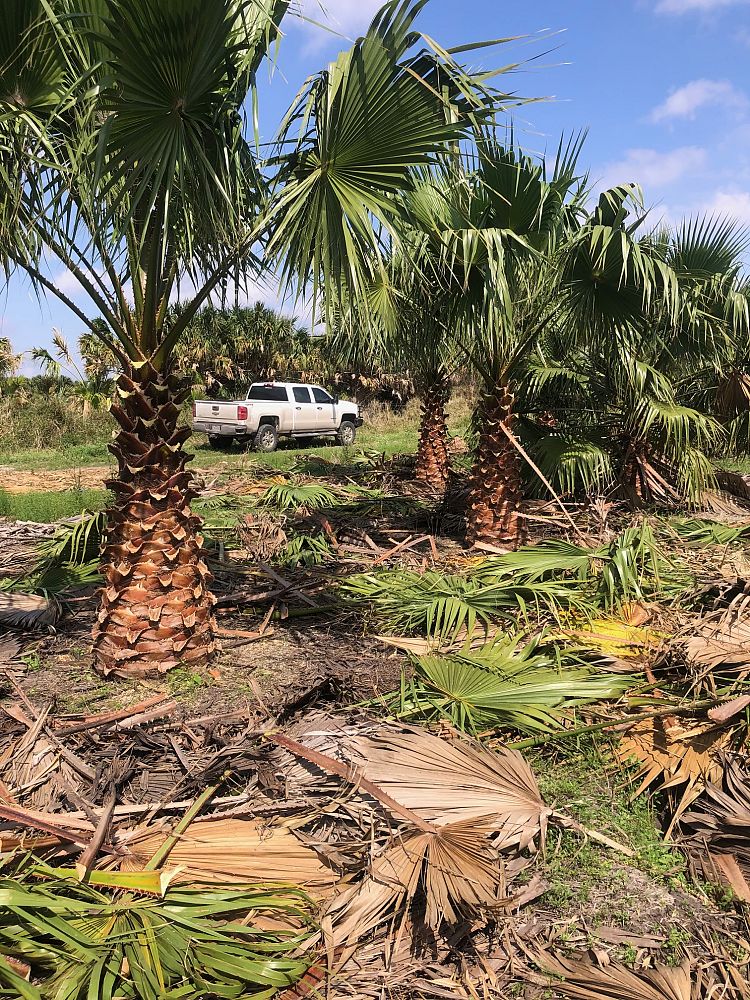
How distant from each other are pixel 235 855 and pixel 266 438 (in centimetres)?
1597

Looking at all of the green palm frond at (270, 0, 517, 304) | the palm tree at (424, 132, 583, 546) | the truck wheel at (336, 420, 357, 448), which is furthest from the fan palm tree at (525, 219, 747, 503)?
the truck wheel at (336, 420, 357, 448)

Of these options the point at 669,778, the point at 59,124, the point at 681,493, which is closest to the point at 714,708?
the point at 669,778

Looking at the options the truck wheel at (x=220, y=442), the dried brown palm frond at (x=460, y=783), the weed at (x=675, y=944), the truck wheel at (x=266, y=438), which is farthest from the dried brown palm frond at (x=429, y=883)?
the truck wheel at (x=220, y=442)

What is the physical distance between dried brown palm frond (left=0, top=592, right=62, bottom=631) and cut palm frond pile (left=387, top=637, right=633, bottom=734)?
8.79 feet

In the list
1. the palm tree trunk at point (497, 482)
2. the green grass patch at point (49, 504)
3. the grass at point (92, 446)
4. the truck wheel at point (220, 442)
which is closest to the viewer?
the palm tree trunk at point (497, 482)

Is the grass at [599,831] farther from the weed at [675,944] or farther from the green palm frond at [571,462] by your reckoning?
the green palm frond at [571,462]

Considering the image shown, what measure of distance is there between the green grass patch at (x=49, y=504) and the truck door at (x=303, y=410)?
889 cm

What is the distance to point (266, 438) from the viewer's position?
18391mm

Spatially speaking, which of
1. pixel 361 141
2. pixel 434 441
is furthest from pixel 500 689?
pixel 434 441

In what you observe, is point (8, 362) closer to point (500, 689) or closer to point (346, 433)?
point (346, 433)

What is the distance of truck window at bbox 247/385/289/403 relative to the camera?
18984 millimetres

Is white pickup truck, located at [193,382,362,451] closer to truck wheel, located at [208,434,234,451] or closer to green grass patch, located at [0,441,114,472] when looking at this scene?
truck wheel, located at [208,434,234,451]

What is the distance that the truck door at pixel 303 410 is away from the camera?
19.5 m

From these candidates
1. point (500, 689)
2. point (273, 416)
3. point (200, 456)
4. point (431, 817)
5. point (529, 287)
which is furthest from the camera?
point (273, 416)
